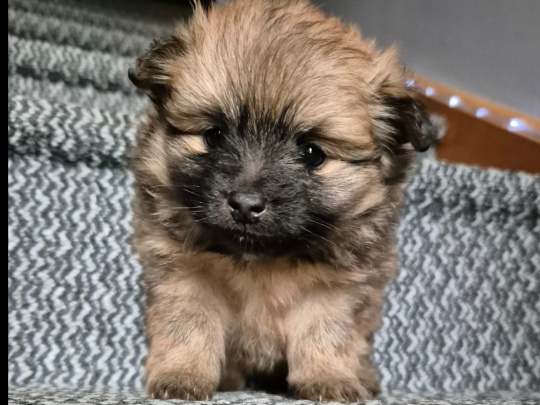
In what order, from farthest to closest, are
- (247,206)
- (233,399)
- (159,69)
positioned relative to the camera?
(159,69), (233,399), (247,206)

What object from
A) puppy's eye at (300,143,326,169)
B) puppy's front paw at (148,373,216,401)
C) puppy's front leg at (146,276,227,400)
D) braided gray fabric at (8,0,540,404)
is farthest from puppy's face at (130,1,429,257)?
braided gray fabric at (8,0,540,404)

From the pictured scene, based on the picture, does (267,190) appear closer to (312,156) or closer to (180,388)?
(312,156)

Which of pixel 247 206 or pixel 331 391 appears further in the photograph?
pixel 331 391

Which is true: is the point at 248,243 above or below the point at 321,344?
above

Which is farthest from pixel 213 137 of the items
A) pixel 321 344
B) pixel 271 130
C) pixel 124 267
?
pixel 124 267

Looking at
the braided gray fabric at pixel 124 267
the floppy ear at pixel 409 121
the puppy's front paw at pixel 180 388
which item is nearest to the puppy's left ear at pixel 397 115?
the floppy ear at pixel 409 121

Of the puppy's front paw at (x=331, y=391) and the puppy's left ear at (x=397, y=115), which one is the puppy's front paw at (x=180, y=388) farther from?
the puppy's left ear at (x=397, y=115)

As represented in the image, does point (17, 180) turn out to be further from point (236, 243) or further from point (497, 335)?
point (497, 335)
